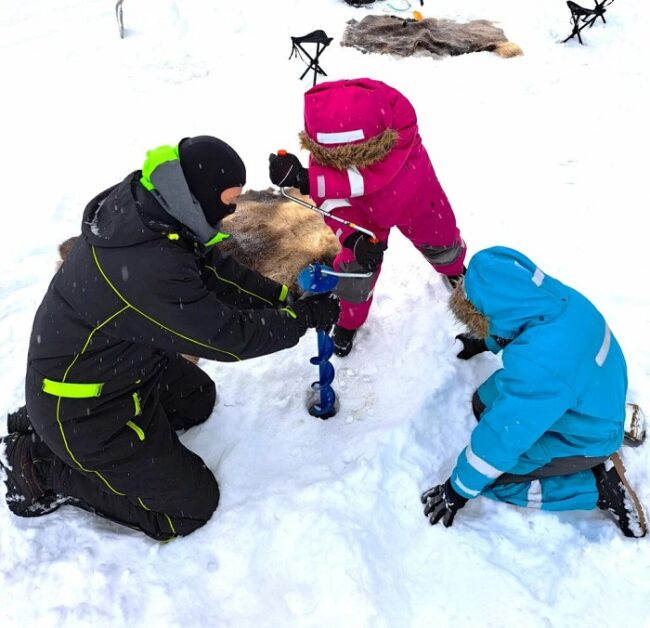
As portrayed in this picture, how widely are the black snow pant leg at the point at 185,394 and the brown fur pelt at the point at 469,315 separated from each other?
1.29 meters

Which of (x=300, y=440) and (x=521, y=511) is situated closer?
(x=521, y=511)

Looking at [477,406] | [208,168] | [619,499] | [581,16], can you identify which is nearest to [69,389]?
[208,168]

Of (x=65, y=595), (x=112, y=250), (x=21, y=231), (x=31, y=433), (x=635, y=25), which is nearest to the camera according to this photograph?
(x=112, y=250)

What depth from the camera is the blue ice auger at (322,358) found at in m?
2.16

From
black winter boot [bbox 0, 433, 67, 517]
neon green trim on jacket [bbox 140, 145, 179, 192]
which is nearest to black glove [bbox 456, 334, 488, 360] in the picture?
neon green trim on jacket [bbox 140, 145, 179, 192]

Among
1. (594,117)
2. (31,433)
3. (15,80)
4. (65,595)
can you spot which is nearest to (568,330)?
(65,595)

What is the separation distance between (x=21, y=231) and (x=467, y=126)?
3.68 meters

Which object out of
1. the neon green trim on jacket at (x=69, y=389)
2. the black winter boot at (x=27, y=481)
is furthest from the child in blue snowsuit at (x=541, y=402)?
the black winter boot at (x=27, y=481)

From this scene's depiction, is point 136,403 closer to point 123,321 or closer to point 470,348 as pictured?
point 123,321

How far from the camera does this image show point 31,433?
238cm

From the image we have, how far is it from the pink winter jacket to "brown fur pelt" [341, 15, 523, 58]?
367 centimetres

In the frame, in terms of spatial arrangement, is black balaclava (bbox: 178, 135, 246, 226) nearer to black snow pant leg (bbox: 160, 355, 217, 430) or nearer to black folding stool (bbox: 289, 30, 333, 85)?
black snow pant leg (bbox: 160, 355, 217, 430)

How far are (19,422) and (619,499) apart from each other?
104 inches

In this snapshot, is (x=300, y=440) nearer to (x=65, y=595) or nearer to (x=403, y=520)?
(x=403, y=520)
